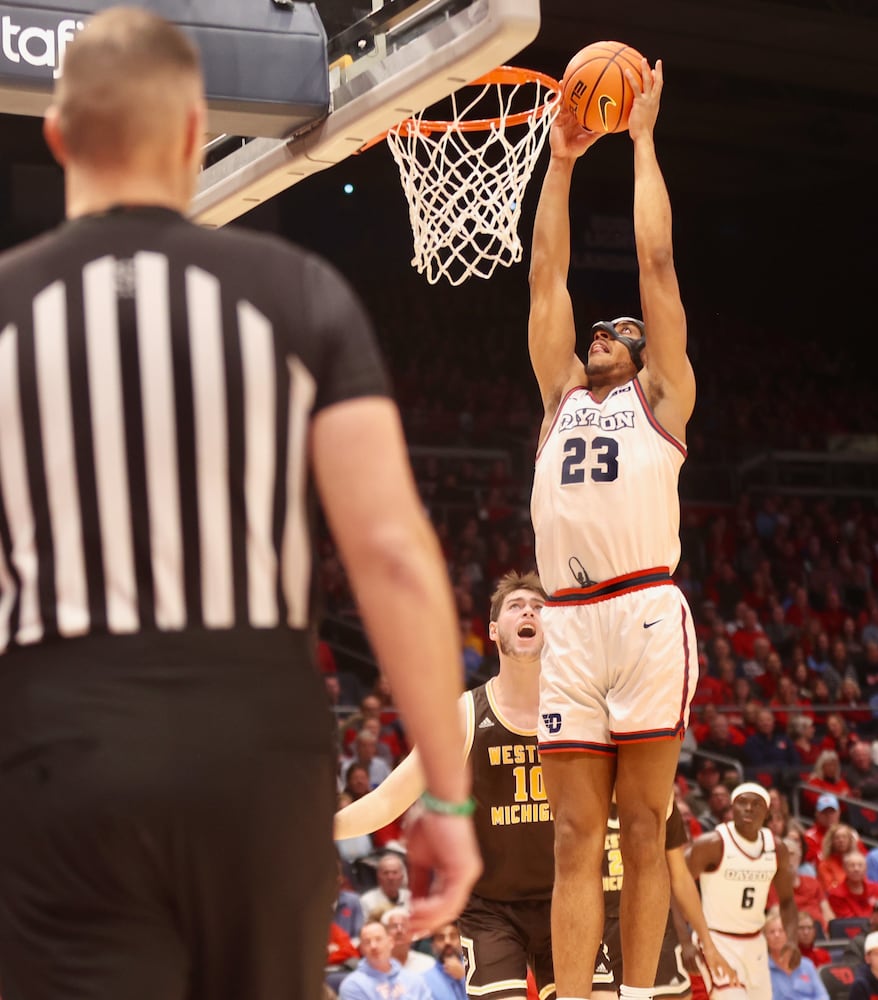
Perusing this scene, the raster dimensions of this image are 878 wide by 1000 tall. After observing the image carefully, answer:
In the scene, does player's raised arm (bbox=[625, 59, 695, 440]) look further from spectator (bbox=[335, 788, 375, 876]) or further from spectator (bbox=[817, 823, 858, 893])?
spectator (bbox=[817, 823, 858, 893])

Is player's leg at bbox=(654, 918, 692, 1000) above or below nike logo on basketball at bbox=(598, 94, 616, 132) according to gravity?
below

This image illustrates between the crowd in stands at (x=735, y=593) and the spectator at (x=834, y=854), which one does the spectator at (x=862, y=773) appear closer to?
the crowd in stands at (x=735, y=593)

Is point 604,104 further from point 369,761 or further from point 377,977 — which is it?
point 369,761

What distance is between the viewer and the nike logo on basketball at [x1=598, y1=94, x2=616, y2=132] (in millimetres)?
5660

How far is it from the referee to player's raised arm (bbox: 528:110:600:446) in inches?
141

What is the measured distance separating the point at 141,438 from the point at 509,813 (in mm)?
4641

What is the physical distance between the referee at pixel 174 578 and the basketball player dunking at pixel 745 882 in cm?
910

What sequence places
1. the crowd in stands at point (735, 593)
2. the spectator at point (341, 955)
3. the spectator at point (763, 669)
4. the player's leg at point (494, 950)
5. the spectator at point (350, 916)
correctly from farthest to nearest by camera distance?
the spectator at point (763, 669) → the crowd in stands at point (735, 593) → the spectator at point (350, 916) → the spectator at point (341, 955) → the player's leg at point (494, 950)

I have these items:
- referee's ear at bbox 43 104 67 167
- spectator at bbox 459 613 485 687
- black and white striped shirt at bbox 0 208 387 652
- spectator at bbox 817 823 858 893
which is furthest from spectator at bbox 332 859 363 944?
referee's ear at bbox 43 104 67 167

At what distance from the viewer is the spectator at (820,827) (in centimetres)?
1298

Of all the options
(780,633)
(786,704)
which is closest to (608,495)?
(786,704)

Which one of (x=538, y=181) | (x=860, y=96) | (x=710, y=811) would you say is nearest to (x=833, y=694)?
(x=710, y=811)

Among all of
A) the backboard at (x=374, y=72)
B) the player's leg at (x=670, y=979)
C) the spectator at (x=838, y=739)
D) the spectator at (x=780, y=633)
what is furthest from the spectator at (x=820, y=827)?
the backboard at (x=374, y=72)

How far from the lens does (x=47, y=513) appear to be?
6.51 ft
